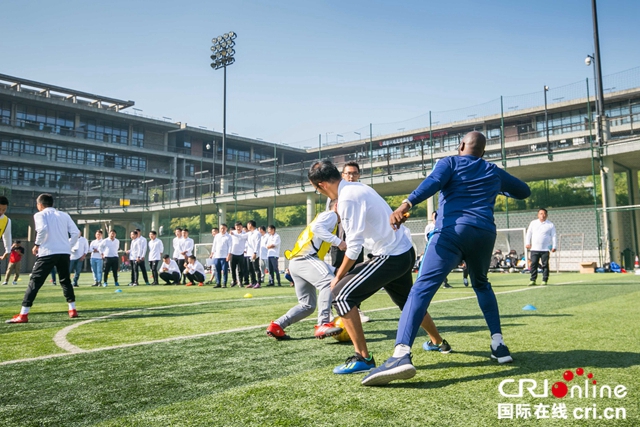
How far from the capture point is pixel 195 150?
65562 mm

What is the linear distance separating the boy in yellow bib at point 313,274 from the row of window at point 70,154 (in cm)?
5564

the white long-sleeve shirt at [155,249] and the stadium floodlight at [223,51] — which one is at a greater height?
the stadium floodlight at [223,51]

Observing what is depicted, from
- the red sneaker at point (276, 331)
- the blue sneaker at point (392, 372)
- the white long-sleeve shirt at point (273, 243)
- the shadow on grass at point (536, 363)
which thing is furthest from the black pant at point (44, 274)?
the white long-sleeve shirt at point (273, 243)

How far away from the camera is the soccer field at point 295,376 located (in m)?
2.60

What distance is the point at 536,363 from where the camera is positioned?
367 cm

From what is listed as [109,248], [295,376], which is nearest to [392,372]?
[295,376]

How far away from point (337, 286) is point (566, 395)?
1702 millimetres

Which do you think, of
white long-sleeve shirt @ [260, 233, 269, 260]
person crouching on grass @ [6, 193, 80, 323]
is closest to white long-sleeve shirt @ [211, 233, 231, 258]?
white long-sleeve shirt @ [260, 233, 269, 260]

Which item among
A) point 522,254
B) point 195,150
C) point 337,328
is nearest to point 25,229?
point 195,150

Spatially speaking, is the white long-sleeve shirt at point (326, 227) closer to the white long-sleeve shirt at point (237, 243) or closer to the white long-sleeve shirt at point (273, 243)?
the white long-sleeve shirt at point (237, 243)

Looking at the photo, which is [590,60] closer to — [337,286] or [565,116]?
[565,116]

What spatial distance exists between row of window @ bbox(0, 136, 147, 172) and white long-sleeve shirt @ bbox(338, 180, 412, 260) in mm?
57225

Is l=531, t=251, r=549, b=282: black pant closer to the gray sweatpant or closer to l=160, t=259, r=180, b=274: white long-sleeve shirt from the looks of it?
the gray sweatpant

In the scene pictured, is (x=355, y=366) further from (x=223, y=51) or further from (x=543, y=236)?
(x=223, y=51)
